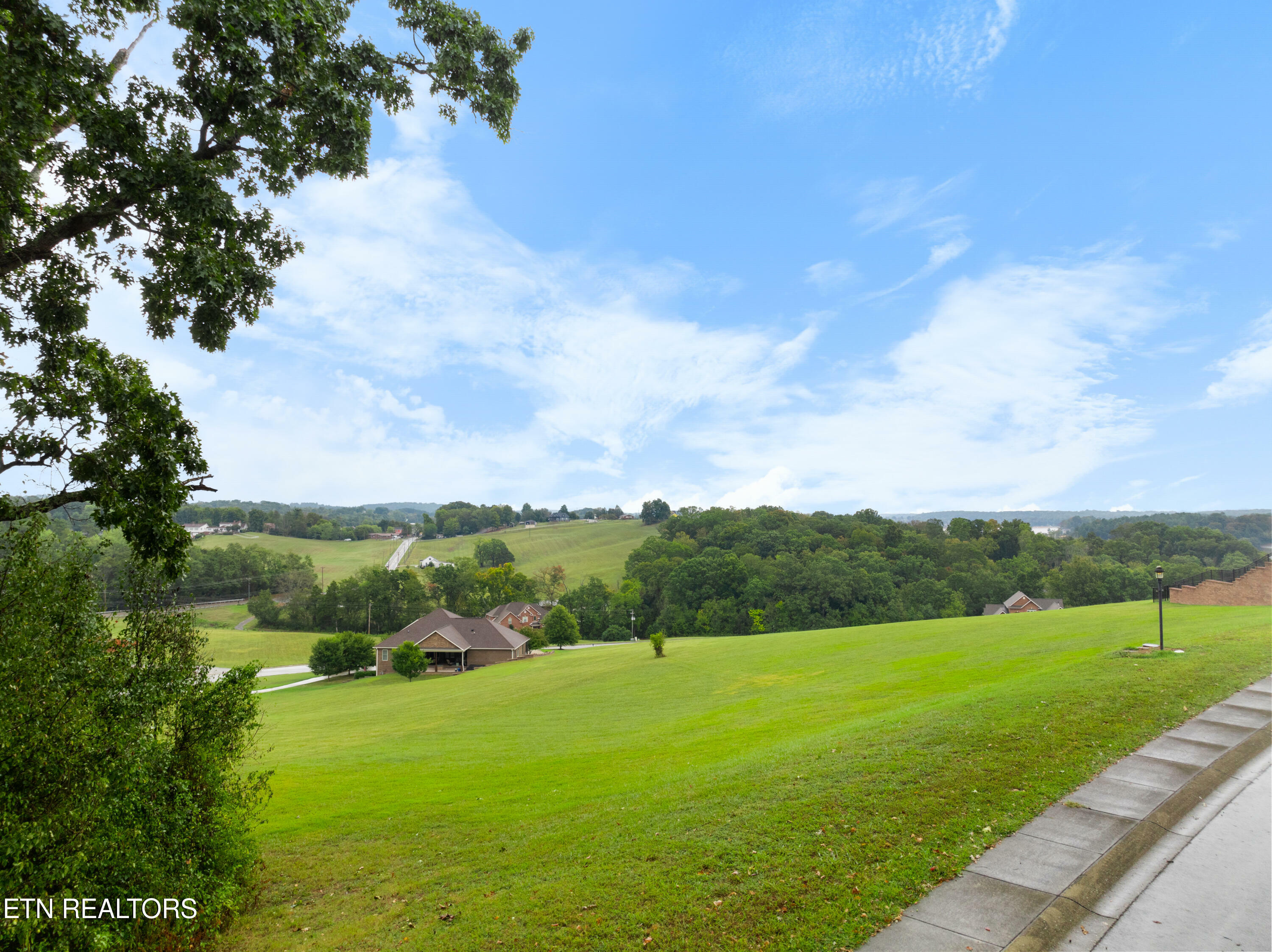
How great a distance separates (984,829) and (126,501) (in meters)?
10.2

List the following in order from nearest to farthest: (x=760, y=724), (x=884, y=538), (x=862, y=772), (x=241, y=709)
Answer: (x=241, y=709) < (x=862, y=772) < (x=760, y=724) < (x=884, y=538)

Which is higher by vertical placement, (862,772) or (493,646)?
(862,772)

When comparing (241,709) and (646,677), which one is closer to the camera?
(241,709)

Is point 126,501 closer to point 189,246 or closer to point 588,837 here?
point 189,246

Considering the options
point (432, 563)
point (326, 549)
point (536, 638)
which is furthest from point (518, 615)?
point (326, 549)

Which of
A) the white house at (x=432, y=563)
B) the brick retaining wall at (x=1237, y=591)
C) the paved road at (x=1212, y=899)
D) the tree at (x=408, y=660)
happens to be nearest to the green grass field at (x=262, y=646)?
the tree at (x=408, y=660)

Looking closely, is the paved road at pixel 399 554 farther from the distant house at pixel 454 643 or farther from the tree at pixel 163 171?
the tree at pixel 163 171

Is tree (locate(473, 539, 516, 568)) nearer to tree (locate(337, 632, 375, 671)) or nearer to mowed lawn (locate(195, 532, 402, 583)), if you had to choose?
mowed lawn (locate(195, 532, 402, 583))

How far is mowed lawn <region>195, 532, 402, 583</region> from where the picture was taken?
344ft

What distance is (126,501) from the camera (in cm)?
583

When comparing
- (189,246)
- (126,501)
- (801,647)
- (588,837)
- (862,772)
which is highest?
(189,246)

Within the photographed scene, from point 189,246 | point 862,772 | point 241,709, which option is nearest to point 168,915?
point 241,709

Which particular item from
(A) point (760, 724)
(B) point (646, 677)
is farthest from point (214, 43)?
(B) point (646, 677)

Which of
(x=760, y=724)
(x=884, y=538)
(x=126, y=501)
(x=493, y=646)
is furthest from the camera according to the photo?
(x=884, y=538)
